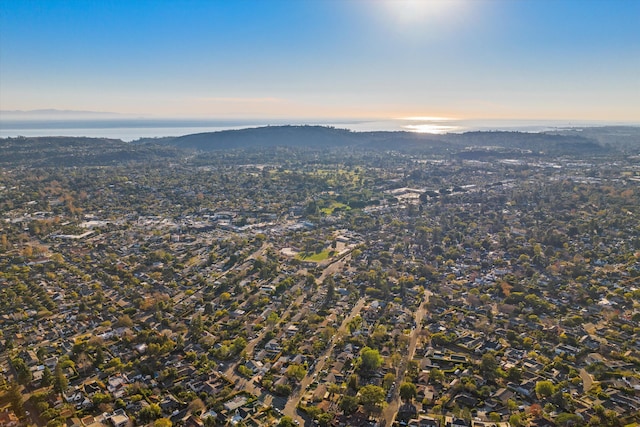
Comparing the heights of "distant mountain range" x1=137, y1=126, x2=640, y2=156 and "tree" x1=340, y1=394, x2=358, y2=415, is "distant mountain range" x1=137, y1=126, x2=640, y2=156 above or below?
above

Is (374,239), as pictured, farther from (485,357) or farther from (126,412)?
(126,412)

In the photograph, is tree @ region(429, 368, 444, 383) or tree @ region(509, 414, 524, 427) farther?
tree @ region(429, 368, 444, 383)

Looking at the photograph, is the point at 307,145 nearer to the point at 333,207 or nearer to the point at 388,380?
the point at 333,207

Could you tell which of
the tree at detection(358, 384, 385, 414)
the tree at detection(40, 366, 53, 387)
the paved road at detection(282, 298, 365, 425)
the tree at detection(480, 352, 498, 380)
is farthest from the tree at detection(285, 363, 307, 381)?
the tree at detection(40, 366, 53, 387)

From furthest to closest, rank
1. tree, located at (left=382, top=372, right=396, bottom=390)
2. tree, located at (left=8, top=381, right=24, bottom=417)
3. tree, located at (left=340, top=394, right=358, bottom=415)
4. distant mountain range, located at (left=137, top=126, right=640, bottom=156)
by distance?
distant mountain range, located at (left=137, top=126, right=640, bottom=156) → tree, located at (left=382, top=372, right=396, bottom=390) → tree, located at (left=340, top=394, right=358, bottom=415) → tree, located at (left=8, top=381, right=24, bottom=417)

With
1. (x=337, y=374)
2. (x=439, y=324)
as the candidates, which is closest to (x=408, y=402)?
(x=337, y=374)

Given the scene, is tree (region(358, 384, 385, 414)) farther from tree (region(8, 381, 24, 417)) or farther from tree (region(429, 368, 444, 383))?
tree (region(8, 381, 24, 417))

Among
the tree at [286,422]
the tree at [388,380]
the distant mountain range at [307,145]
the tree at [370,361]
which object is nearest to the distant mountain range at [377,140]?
the distant mountain range at [307,145]

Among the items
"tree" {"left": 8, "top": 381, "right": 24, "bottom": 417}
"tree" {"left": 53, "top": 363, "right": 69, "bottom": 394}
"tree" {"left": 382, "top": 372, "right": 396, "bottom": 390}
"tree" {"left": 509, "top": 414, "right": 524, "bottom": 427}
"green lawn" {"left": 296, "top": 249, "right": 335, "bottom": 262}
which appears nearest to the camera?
A: "tree" {"left": 509, "top": 414, "right": 524, "bottom": 427}
